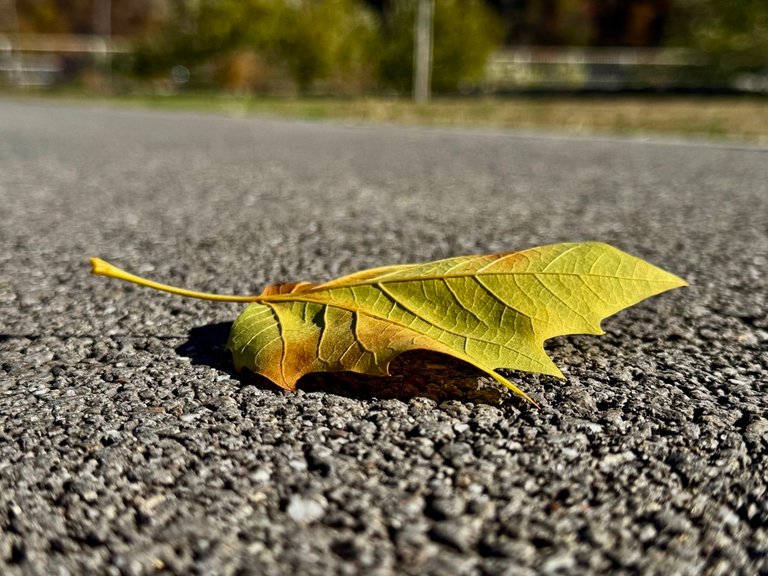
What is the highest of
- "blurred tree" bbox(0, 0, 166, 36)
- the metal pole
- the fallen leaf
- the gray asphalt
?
"blurred tree" bbox(0, 0, 166, 36)

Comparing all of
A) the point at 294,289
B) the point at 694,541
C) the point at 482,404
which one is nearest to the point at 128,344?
the point at 294,289

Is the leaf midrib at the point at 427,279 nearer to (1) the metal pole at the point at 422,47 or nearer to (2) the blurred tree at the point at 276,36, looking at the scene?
(1) the metal pole at the point at 422,47

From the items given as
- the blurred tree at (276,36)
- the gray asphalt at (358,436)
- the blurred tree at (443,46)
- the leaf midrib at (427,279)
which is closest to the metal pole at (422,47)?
the blurred tree at (443,46)

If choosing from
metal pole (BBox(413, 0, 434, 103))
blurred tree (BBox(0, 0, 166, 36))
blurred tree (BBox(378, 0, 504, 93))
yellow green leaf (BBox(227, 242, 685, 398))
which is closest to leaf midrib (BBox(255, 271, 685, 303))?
yellow green leaf (BBox(227, 242, 685, 398))

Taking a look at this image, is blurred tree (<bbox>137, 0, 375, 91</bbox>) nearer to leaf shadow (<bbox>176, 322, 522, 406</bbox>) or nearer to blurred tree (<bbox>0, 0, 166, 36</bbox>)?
blurred tree (<bbox>0, 0, 166, 36</bbox>)

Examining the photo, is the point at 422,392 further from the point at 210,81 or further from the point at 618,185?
the point at 210,81

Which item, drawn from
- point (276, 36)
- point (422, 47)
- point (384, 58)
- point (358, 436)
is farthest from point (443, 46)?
point (358, 436)
